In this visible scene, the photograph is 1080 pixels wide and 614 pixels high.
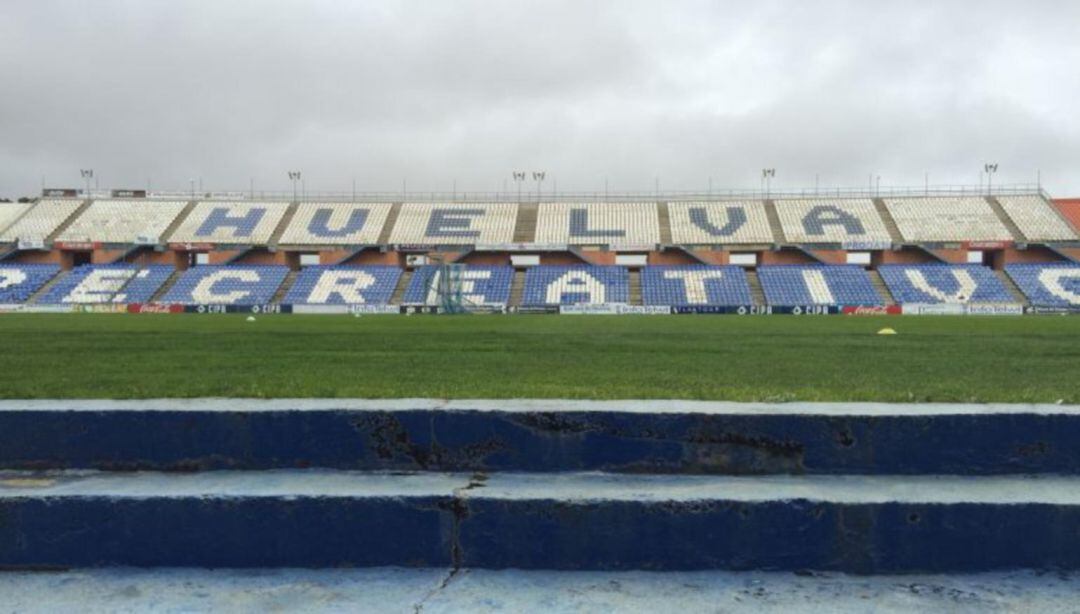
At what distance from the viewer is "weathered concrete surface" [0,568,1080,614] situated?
2.63 metres

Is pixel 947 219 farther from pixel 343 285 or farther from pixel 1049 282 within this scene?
pixel 343 285

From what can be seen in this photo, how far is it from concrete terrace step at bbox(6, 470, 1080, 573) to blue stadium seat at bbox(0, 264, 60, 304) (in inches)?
2025

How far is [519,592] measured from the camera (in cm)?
275

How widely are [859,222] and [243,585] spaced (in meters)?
55.4

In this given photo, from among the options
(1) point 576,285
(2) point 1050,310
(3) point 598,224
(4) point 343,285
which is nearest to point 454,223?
(3) point 598,224

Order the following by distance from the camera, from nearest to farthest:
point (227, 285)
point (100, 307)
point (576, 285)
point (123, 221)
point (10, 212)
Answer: point (100, 307), point (227, 285), point (576, 285), point (123, 221), point (10, 212)

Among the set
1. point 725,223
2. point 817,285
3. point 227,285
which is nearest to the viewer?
point 817,285

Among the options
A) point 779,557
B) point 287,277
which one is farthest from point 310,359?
point 287,277

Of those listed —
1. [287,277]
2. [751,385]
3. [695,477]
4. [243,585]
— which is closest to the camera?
[243,585]

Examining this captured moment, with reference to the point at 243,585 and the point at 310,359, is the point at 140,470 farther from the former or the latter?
the point at 310,359

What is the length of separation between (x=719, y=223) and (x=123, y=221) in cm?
4128

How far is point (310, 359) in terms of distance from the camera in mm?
10133

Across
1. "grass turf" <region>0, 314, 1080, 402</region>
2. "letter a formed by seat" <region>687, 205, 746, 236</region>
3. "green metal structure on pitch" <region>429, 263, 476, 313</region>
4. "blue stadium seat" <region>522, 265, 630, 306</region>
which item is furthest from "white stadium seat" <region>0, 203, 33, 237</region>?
"grass turf" <region>0, 314, 1080, 402</region>

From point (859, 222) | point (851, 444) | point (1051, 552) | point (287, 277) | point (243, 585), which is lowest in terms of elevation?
point (243, 585)
